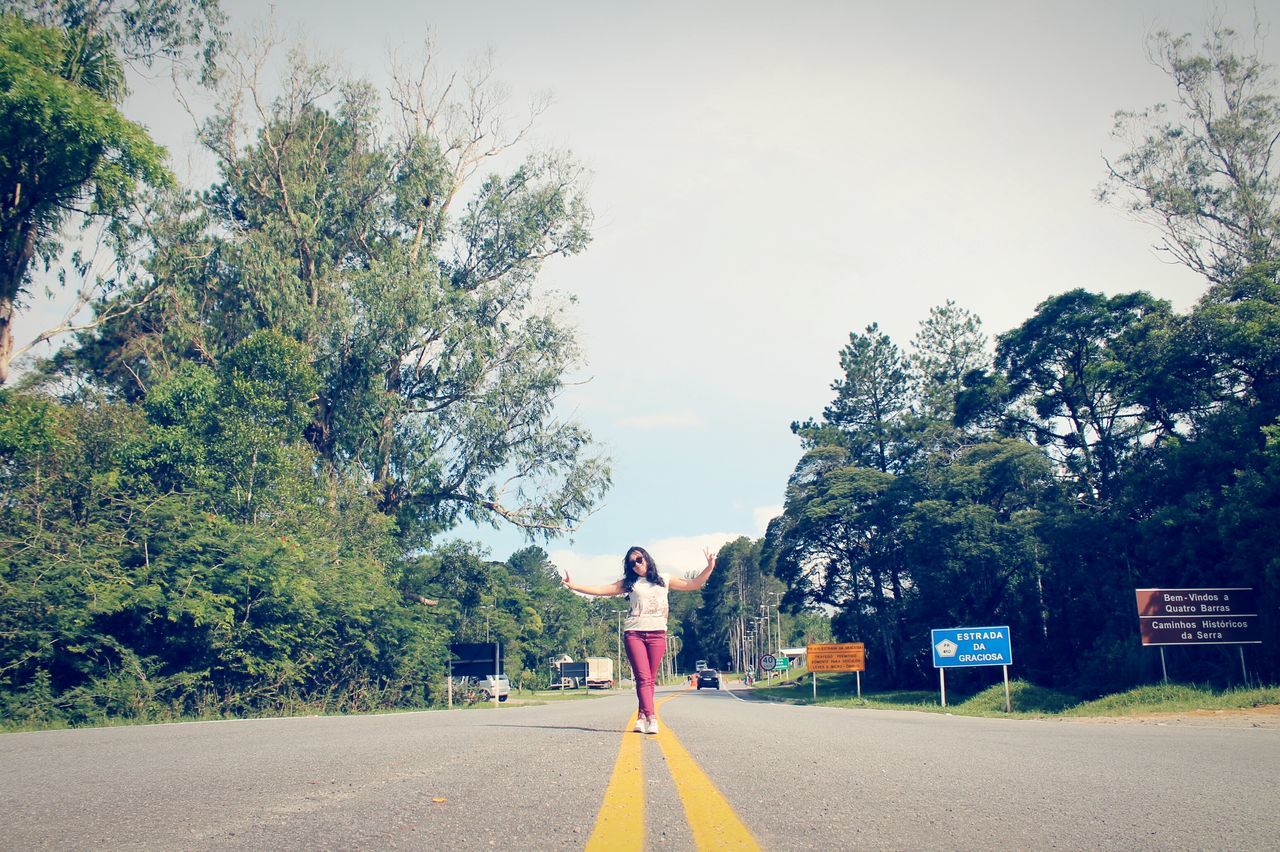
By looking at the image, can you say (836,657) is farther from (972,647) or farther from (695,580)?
(695,580)

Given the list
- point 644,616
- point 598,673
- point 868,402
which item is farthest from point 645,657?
point 598,673

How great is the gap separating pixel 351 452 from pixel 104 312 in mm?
8301

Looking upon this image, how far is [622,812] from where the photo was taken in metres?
3.57

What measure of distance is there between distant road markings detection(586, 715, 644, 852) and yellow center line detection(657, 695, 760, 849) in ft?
0.68

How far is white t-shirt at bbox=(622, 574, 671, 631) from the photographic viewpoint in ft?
24.5

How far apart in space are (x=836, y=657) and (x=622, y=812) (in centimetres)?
3472

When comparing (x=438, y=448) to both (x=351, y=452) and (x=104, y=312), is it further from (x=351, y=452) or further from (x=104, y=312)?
(x=104, y=312)

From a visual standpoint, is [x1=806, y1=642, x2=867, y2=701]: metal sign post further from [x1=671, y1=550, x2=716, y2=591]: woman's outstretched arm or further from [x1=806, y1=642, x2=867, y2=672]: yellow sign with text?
[x1=671, y1=550, x2=716, y2=591]: woman's outstretched arm

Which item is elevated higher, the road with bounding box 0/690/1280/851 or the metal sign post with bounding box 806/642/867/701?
the road with bounding box 0/690/1280/851

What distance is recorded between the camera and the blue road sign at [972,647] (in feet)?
80.2

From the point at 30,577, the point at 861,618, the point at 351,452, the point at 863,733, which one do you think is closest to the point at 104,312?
the point at 351,452

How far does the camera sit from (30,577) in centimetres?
1536

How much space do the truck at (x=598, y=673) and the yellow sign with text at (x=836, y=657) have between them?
45.2 meters

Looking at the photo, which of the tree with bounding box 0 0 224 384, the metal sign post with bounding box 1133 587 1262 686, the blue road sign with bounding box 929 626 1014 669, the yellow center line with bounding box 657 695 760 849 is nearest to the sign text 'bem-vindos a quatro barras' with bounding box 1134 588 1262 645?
the metal sign post with bounding box 1133 587 1262 686
